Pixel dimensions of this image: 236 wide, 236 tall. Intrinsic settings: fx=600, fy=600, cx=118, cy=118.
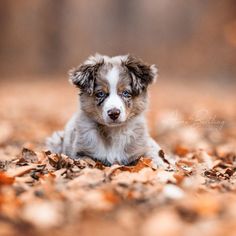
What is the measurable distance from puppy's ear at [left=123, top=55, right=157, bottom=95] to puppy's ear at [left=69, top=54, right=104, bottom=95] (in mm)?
319

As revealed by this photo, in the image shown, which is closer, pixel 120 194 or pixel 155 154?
pixel 120 194

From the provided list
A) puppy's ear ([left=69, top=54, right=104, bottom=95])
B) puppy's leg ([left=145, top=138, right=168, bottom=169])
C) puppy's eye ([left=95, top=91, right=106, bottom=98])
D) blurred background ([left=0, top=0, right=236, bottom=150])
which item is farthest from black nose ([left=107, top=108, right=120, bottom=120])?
blurred background ([left=0, top=0, right=236, bottom=150])

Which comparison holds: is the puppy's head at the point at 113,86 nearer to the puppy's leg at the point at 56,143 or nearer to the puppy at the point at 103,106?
the puppy at the point at 103,106

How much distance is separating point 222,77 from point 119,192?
753 inches

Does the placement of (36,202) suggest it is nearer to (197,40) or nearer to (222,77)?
(222,77)

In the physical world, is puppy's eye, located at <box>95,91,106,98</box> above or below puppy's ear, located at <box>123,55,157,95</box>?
below

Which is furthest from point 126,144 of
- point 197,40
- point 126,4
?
point 126,4

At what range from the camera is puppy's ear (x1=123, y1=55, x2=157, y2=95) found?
21.3 ft

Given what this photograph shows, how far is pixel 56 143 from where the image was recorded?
7.51m

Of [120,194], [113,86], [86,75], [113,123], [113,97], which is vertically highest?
[86,75]

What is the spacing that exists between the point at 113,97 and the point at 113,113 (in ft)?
0.82

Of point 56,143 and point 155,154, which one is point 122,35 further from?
point 155,154

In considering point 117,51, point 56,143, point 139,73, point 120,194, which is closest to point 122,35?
point 117,51

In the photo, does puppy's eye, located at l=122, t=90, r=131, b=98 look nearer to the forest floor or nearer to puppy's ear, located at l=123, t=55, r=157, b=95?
puppy's ear, located at l=123, t=55, r=157, b=95
